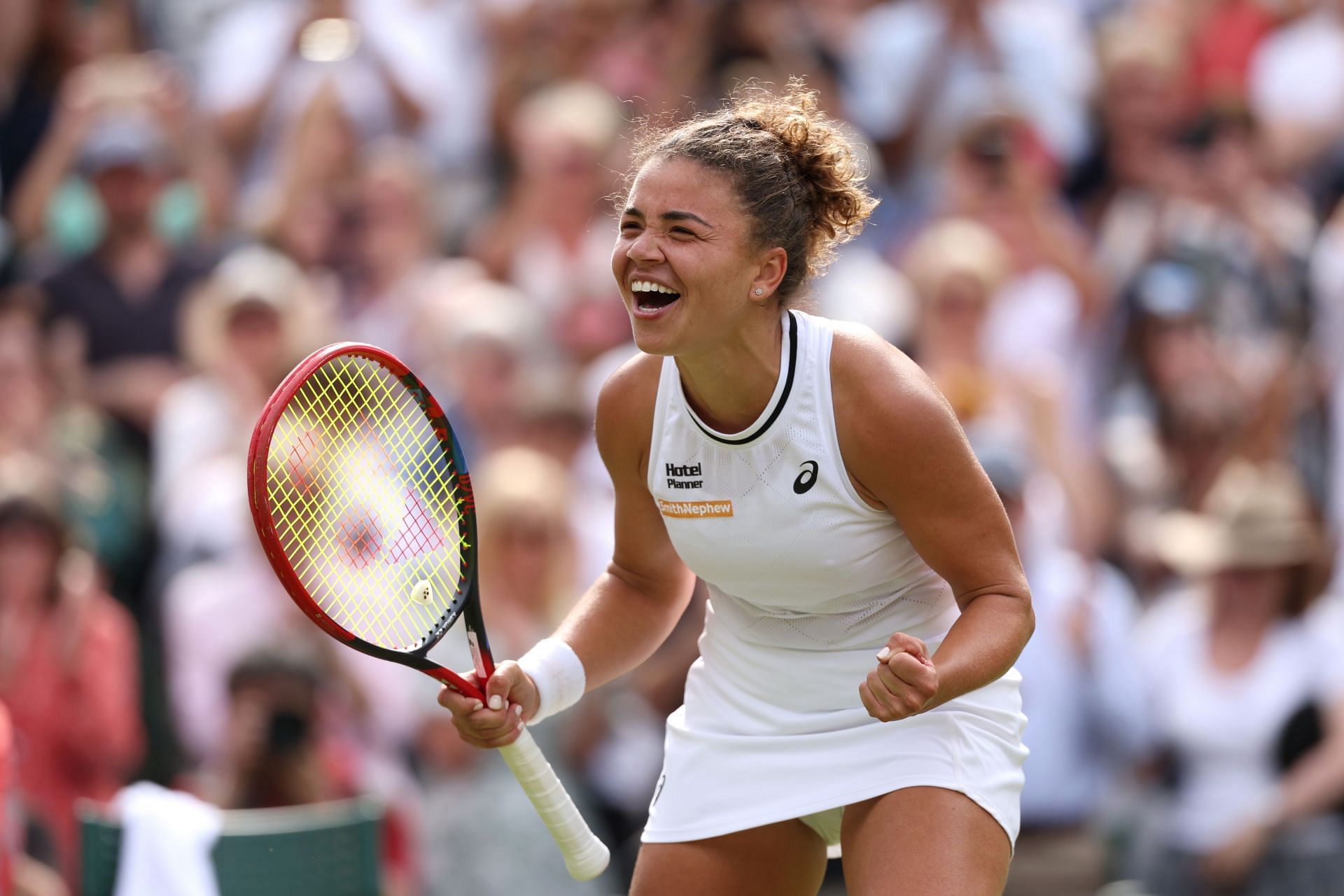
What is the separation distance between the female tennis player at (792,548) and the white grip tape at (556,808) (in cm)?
7

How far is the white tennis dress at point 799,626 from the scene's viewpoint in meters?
3.09

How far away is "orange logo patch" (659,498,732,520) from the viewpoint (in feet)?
10.2

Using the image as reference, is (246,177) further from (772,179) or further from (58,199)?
(772,179)

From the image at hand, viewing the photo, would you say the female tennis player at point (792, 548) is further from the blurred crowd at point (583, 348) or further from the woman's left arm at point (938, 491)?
the blurred crowd at point (583, 348)

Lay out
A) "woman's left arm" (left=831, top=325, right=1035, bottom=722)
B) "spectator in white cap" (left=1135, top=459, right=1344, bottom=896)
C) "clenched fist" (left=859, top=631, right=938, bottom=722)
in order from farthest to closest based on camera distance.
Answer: "spectator in white cap" (left=1135, top=459, right=1344, bottom=896) → "woman's left arm" (left=831, top=325, right=1035, bottom=722) → "clenched fist" (left=859, top=631, right=938, bottom=722)

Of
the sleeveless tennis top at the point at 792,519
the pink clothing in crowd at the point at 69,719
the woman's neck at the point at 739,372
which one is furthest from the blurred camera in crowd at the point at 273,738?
the woman's neck at the point at 739,372

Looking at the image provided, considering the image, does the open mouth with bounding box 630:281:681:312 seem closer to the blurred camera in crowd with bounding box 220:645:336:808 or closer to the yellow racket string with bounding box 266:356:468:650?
the yellow racket string with bounding box 266:356:468:650

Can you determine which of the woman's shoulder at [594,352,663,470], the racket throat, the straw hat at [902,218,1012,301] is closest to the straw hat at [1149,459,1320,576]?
the straw hat at [902,218,1012,301]

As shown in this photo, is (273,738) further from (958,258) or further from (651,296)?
(958,258)

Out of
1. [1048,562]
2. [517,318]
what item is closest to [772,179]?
[1048,562]

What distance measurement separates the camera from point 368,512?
4.34 metres

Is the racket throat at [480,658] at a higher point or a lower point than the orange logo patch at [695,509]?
lower

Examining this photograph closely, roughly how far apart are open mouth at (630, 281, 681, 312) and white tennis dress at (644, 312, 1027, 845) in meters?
0.19

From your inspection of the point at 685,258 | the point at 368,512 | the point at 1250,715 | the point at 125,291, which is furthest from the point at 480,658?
the point at 125,291
